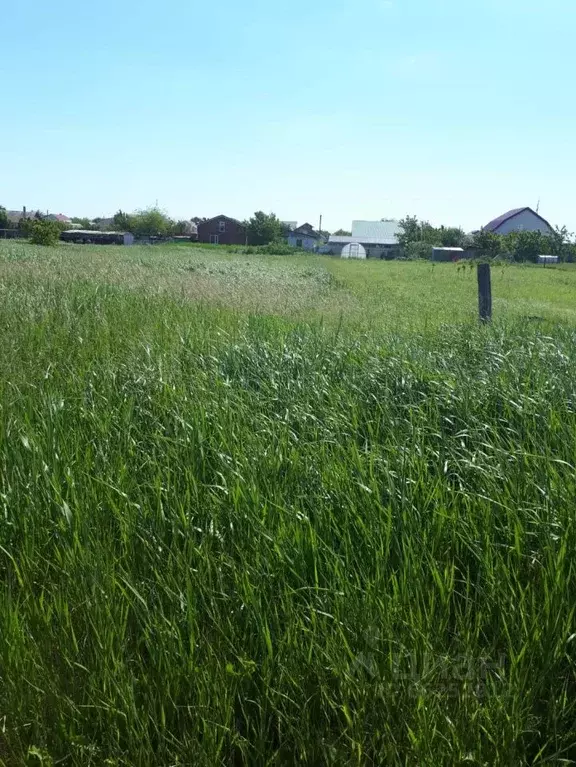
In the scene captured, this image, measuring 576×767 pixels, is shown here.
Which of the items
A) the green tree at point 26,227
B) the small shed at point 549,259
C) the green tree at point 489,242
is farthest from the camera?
the green tree at point 26,227

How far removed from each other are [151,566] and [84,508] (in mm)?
691

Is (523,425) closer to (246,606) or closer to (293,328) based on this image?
(246,606)

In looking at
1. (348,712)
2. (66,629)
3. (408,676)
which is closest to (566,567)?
(408,676)

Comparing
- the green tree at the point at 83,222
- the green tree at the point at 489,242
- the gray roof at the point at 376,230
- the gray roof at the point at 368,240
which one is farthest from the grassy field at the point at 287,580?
the green tree at the point at 83,222

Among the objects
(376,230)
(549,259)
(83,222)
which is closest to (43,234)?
(549,259)

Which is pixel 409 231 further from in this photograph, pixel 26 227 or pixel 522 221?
pixel 26 227

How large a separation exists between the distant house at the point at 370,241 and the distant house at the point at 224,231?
41.7 feet

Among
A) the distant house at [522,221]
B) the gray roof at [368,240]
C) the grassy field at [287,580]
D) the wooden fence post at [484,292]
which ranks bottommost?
the grassy field at [287,580]

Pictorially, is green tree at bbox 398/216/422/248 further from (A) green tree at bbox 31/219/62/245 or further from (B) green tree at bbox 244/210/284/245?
(A) green tree at bbox 31/219/62/245

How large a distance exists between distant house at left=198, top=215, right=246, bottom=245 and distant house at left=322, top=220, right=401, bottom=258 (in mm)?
12713

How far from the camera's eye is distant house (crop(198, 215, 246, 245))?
313ft

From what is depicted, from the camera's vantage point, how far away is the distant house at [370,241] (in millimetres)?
90856

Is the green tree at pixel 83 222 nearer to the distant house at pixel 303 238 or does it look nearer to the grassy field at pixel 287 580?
the distant house at pixel 303 238

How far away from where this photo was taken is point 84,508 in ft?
10.4
